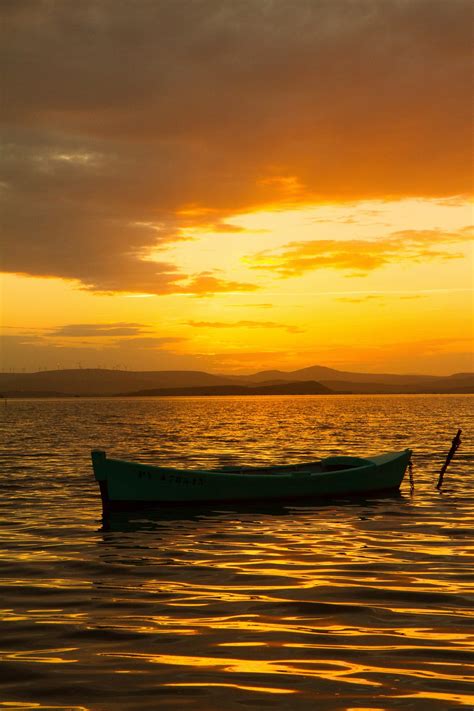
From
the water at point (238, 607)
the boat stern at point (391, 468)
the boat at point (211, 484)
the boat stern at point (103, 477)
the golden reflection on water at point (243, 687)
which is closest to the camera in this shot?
the golden reflection on water at point (243, 687)

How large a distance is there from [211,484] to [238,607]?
43.4ft

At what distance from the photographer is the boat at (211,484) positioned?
24922 millimetres

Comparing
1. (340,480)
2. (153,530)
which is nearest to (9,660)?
(153,530)

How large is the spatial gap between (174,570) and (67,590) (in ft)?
8.80

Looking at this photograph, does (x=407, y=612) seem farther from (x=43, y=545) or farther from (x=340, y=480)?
(x=340, y=480)

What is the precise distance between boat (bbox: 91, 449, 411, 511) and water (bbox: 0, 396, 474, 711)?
70 cm

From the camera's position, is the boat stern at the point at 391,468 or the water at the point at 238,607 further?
the boat stern at the point at 391,468

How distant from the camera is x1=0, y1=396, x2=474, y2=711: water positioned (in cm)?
912

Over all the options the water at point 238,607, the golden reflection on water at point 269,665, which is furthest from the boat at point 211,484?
the golden reflection on water at point 269,665

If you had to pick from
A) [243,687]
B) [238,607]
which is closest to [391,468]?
[238,607]

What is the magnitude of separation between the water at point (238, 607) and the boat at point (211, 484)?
697 mm

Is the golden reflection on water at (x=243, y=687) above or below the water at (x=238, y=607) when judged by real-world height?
above

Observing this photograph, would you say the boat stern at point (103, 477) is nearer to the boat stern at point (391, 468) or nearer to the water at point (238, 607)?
the water at point (238, 607)

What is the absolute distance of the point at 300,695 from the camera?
887 cm
